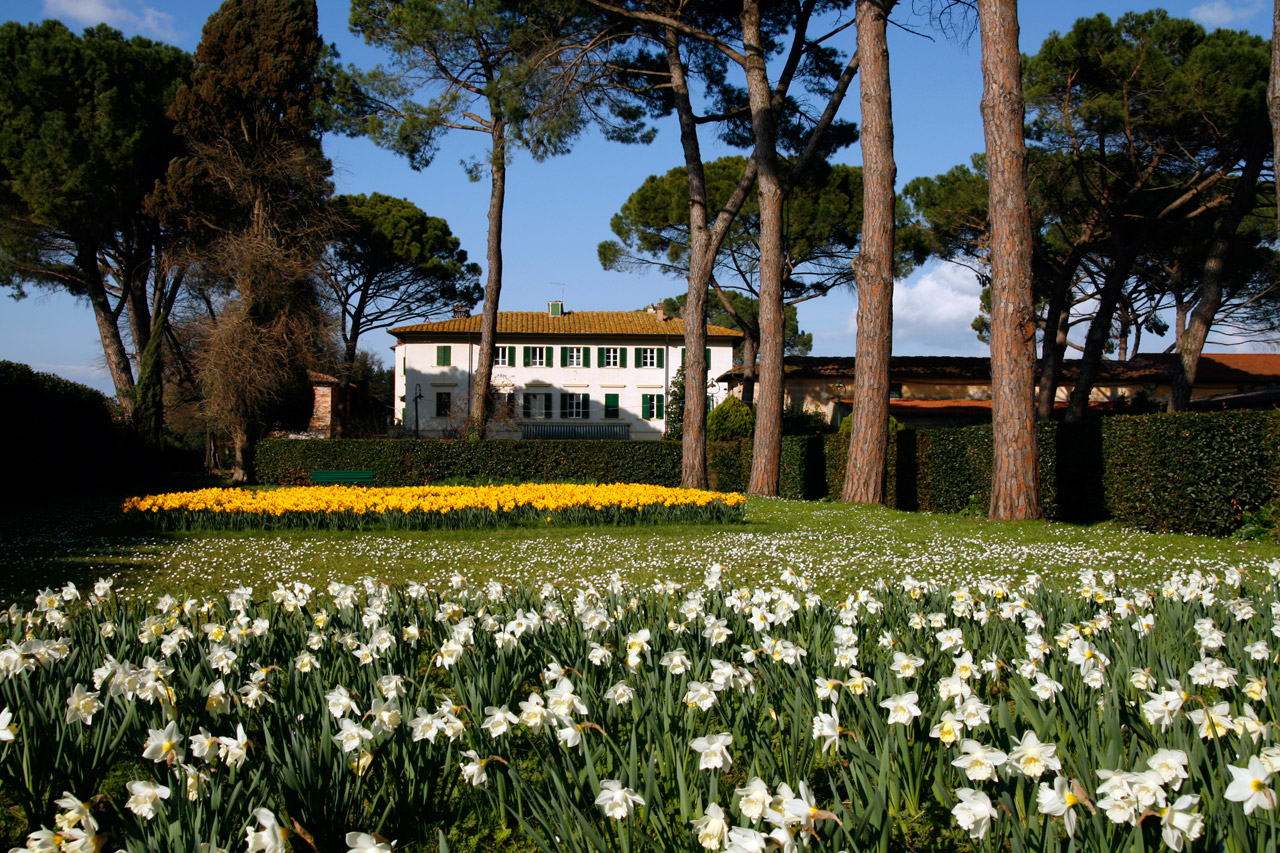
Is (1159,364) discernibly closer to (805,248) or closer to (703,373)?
(805,248)

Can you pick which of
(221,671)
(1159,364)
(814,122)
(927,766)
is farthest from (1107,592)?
(1159,364)

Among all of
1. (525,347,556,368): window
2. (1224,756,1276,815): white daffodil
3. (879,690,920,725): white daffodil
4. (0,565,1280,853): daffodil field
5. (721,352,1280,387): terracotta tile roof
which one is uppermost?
(525,347,556,368): window

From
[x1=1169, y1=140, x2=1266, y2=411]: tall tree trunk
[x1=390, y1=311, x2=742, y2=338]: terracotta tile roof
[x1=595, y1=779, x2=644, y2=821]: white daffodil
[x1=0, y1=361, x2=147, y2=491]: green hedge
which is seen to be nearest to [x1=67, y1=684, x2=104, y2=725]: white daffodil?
[x1=595, y1=779, x2=644, y2=821]: white daffodil

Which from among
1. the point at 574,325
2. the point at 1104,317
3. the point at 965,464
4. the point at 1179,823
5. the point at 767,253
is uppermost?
the point at 574,325

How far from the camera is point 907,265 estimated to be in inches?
999

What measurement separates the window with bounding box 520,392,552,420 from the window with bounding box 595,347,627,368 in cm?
309

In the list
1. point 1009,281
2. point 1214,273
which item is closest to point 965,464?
point 1009,281

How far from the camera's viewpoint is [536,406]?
129ft

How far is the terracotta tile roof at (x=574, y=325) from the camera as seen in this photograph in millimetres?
37625

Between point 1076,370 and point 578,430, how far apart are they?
21.3m

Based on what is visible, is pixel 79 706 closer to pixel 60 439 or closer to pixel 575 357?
pixel 60 439

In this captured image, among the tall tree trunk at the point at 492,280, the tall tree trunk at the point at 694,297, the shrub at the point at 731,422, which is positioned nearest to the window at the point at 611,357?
the shrub at the point at 731,422

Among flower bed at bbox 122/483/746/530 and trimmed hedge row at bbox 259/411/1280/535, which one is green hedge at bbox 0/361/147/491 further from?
flower bed at bbox 122/483/746/530

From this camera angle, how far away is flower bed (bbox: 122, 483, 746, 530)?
→ 32.1 feet
